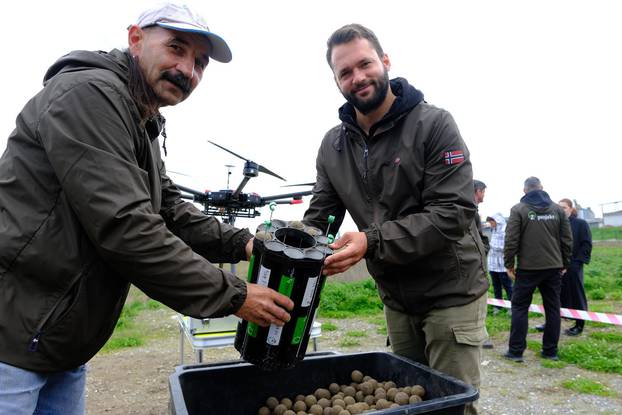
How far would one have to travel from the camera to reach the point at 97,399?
5207 mm

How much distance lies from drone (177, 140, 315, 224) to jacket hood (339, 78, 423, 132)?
1.71 meters

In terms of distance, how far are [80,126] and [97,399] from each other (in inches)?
183

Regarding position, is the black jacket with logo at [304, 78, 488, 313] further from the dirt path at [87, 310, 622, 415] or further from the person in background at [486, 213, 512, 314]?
the person in background at [486, 213, 512, 314]

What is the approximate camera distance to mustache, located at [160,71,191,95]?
1940 mm

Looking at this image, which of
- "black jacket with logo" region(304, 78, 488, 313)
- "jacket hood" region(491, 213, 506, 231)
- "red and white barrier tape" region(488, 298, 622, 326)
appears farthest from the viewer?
"jacket hood" region(491, 213, 506, 231)

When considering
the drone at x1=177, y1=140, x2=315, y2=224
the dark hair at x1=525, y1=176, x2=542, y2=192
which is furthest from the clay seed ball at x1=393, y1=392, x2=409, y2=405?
the dark hair at x1=525, y1=176, x2=542, y2=192

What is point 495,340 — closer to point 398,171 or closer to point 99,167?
point 398,171

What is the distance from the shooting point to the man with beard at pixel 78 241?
153cm

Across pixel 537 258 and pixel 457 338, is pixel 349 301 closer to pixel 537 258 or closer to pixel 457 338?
pixel 537 258

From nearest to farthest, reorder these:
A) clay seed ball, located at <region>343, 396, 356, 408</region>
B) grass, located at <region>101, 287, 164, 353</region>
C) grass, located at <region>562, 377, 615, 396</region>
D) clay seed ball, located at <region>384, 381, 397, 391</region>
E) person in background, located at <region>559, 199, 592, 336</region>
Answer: clay seed ball, located at <region>343, 396, 356, 408</region> → clay seed ball, located at <region>384, 381, 397, 391</region> → grass, located at <region>562, 377, 615, 396</region> → person in background, located at <region>559, 199, 592, 336</region> → grass, located at <region>101, 287, 164, 353</region>

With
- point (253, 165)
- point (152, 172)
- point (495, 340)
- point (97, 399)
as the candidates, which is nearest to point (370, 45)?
point (152, 172)

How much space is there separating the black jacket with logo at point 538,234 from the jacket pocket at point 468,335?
14.6ft

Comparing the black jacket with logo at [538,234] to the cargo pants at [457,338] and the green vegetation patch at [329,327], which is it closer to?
the green vegetation patch at [329,327]

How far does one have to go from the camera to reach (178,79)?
6.42 ft
